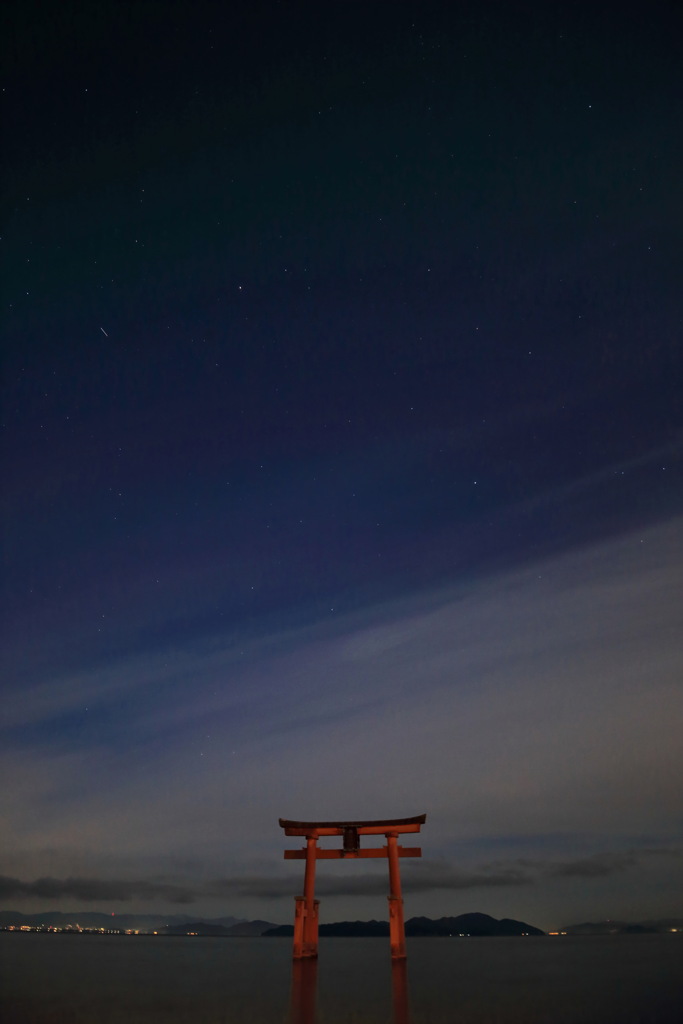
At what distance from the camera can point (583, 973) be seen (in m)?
27.9

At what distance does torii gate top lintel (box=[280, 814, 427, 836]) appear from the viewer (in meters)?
21.3

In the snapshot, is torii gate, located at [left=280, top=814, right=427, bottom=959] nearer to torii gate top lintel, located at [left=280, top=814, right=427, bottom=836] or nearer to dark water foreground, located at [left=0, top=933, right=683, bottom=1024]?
torii gate top lintel, located at [left=280, top=814, right=427, bottom=836]

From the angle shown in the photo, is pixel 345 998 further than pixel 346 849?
No

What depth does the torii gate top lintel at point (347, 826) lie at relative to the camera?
21.3m

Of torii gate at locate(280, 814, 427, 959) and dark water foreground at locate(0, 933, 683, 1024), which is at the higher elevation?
torii gate at locate(280, 814, 427, 959)

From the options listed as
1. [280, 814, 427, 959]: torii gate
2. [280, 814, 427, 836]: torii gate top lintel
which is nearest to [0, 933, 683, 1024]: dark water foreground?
[280, 814, 427, 959]: torii gate

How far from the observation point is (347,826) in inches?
A: 864

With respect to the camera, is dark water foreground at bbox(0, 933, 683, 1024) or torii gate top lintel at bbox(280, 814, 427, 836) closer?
dark water foreground at bbox(0, 933, 683, 1024)

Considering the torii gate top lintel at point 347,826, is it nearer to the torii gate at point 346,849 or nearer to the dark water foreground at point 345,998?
the torii gate at point 346,849

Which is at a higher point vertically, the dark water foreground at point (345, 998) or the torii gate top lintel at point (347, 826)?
the torii gate top lintel at point (347, 826)

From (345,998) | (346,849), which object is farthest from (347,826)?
(345,998)

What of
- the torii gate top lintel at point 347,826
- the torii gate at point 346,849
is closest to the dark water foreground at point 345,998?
the torii gate at point 346,849

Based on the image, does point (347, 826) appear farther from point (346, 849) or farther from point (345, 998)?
point (345, 998)

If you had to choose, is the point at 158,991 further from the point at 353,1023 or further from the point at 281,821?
the point at 353,1023
